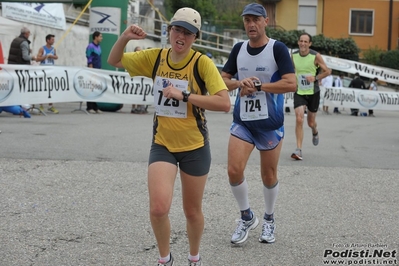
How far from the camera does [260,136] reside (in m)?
6.59

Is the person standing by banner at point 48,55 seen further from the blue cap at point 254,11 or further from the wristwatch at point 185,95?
the wristwatch at point 185,95

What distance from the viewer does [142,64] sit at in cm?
529

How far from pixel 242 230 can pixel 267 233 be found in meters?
0.24

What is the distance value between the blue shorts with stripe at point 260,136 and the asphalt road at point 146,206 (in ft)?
2.77

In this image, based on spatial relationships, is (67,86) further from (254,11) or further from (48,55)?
(254,11)

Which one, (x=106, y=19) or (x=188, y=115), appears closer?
(x=188, y=115)

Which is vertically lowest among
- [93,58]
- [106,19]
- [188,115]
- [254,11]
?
[188,115]

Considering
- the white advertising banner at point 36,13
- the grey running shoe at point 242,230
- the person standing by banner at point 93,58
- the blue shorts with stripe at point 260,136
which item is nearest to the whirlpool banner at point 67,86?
the person standing by banner at point 93,58

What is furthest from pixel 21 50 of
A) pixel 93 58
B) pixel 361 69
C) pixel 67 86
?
pixel 361 69

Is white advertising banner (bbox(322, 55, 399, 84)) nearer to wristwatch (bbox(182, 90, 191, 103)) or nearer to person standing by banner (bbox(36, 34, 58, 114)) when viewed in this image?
person standing by banner (bbox(36, 34, 58, 114))

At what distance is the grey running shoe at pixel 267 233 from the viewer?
6.40m

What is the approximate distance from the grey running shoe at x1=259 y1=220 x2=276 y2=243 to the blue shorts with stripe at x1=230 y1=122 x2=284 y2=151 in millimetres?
679

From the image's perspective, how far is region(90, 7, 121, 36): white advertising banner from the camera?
20844 millimetres

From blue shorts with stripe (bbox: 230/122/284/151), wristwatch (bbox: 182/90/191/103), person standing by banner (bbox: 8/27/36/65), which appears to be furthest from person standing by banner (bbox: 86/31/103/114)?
wristwatch (bbox: 182/90/191/103)
